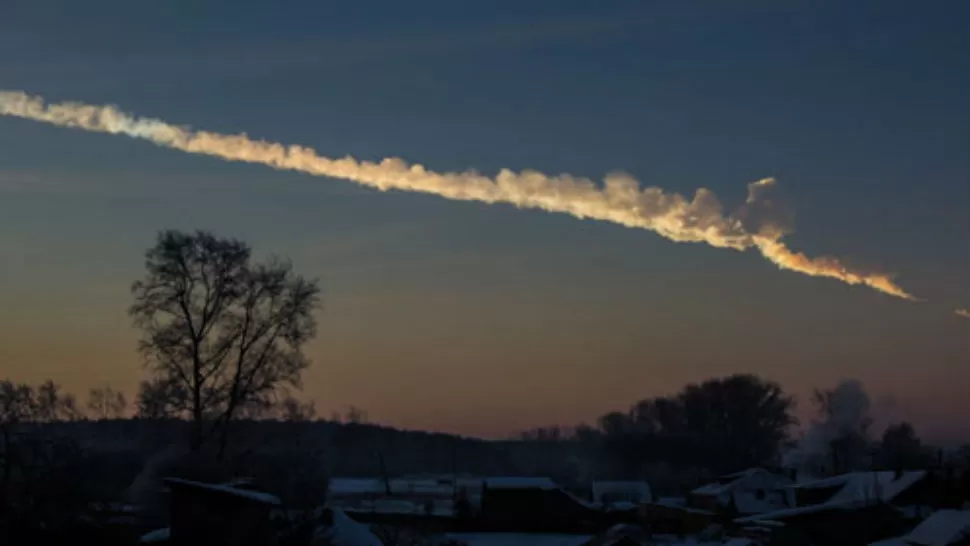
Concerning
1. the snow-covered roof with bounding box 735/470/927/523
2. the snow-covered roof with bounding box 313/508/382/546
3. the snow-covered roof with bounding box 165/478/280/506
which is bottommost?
the snow-covered roof with bounding box 313/508/382/546

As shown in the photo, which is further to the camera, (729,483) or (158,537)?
(729,483)

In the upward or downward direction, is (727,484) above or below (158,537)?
above

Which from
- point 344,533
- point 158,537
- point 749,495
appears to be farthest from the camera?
point 749,495

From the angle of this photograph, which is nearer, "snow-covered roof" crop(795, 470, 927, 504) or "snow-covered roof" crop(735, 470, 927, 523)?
Answer: "snow-covered roof" crop(735, 470, 927, 523)

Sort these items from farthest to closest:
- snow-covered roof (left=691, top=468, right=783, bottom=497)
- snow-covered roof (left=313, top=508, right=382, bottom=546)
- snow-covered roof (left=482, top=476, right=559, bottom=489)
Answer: snow-covered roof (left=691, top=468, right=783, bottom=497) < snow-covered roof (left=482, top=476, right=559, bottom=489) < snow-covered roof (left=313, top=508, right=382, bottom=546)

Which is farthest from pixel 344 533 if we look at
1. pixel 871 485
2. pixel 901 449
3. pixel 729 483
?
pixel 901 449

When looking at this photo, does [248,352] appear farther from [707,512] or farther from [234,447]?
[707,512]

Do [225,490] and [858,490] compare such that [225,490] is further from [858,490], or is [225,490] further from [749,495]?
[749,495]

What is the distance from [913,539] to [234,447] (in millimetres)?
30655

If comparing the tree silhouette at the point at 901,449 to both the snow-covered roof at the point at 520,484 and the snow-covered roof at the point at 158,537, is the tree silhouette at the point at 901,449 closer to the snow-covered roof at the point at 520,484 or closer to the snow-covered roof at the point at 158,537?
the snow-covered roof at the point at 520,484

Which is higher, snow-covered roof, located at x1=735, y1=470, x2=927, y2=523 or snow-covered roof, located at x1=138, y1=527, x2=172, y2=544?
snow-covered roof, located at x1=735, y1=470, x2=927, y2=523

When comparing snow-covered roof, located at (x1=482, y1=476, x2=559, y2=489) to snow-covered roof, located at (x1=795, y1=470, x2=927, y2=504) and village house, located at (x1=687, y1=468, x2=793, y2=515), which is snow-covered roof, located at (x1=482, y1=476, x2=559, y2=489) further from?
snow-covered roof, located at (x1=795, y1=470, x2=927, y2=504)

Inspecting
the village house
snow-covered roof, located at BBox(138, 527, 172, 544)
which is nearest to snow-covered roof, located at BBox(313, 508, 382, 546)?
snow-covered roof, located at BBox(138, 527, 172, 544)

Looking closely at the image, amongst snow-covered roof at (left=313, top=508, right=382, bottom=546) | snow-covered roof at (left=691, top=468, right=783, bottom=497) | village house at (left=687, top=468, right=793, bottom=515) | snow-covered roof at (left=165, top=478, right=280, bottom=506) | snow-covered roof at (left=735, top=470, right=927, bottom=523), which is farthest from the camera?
snow-covered roof at (left=691, top=468, right=783, bottom=497)
